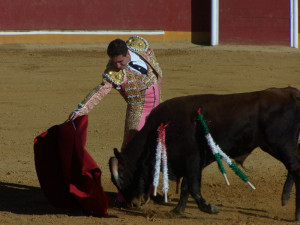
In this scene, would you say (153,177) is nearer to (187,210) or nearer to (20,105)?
(187,210)

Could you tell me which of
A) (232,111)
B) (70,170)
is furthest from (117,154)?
(232,111)

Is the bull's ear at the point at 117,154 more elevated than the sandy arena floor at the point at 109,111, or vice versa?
the bull's ear at the point at 117,154

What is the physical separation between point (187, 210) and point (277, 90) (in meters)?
1.08

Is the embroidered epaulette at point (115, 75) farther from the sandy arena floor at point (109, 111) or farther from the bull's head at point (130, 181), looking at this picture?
the sandy arena floor at point (109, 111)

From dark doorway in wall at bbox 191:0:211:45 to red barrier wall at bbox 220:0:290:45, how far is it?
277 millimetres

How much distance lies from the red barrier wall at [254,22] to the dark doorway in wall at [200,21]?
0.28 meters

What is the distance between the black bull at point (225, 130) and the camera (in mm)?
4441

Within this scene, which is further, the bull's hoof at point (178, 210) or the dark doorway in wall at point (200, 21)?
the dark doorway in wall at point (200, 21)

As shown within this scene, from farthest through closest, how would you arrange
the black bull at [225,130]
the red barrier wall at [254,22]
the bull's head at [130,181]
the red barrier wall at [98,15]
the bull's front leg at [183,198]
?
1. the red barrier wall at [254,22]
2. the red barrier wall at [98,15]
3. the bull's front leg at [183,198]
4. the bull's head at [130,181]
5. the black bull at [225,130]

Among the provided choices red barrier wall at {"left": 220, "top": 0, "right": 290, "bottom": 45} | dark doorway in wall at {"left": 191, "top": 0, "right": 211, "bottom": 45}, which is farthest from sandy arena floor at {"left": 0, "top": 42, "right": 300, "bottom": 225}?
dark doorway in wall at {"left": 191, "top": 0, "right": 211, "bottom": 45}

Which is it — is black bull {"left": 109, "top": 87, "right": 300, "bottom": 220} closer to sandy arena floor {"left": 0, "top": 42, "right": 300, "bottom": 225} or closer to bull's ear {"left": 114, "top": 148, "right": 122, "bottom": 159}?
bull's ear {"left": 114, "top": 148, "right": 122, "bottom": 159}

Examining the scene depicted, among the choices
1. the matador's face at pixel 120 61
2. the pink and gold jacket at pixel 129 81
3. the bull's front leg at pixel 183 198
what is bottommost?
the bull's front leg at pixel 183 198

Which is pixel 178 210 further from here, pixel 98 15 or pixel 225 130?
pixel 98 15

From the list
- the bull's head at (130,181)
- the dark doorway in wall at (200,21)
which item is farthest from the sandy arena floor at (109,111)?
the dark doorway in wall at (200,21)
